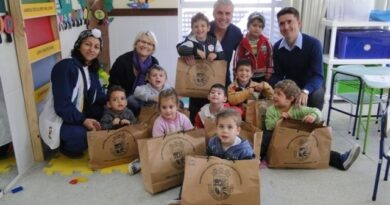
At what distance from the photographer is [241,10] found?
3.75m

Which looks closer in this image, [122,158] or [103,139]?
[103,139]

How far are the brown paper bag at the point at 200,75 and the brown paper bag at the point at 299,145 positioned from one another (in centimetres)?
62

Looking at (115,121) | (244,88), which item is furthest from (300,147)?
(115,121)

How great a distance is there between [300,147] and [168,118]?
85 centimetres

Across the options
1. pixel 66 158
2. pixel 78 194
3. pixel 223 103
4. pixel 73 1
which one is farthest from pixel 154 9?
pixel 78 194

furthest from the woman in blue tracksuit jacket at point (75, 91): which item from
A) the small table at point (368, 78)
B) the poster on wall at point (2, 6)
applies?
the small table at point (368, 78)

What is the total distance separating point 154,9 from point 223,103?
154 centimetres

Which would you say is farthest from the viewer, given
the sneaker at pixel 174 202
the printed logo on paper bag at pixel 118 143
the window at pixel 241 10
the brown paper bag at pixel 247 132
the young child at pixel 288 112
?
the window at pixel 241 10

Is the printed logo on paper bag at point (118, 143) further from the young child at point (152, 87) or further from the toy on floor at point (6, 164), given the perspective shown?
the toy on floor at point (6, 164)

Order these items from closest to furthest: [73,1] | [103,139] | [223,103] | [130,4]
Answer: [103,139] → [223,103] → [73,1] → [130,4]

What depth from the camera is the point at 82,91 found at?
236cm

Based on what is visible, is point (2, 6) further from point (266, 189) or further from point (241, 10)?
point (241, 10)

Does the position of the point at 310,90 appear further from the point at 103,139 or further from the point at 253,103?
the point at 103,139

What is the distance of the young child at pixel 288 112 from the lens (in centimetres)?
225
